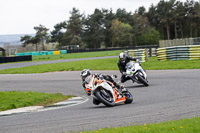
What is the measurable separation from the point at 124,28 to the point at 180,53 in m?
73.2

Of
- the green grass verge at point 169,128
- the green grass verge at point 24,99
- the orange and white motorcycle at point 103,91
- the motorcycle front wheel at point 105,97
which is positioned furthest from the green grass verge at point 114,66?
Result: the green grass verge at point 169,128

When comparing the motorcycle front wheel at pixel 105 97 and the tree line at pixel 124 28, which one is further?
the tree line at pixel 124 28

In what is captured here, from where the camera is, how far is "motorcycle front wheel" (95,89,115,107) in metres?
9.55

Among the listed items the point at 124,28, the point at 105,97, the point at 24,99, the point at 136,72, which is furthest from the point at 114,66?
the point at 124,28

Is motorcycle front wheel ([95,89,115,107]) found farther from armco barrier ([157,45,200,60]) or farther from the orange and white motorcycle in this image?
armco barrier ([157,45,200,60])

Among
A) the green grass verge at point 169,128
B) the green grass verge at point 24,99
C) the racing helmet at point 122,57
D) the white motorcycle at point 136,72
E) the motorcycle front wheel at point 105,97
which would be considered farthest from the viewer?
the racing helmet at point 122,57

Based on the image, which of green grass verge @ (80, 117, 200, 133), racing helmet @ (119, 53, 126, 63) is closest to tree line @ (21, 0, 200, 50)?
racing helmet @ (119, 53, 126, 63)

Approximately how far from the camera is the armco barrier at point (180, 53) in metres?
26.2

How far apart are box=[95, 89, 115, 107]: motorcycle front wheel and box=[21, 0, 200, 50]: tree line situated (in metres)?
83.7

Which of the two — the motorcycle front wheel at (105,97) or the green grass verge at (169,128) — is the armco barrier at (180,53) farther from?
the green grass verge at (169,128)

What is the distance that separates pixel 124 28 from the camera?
100m

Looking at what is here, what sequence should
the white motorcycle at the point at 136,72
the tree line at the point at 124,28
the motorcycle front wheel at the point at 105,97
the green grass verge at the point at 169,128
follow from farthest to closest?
the tree line at the point at 124,28 < the white motorcycle at the point at 136,72 < the motorcycle front wheel at the point at 105,97 < the green grass verge at the point at 169,128

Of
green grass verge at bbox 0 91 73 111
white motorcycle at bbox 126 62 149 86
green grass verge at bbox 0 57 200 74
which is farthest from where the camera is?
green grass verge at bbox 0 57 200 74

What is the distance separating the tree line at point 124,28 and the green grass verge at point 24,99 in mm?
80236
